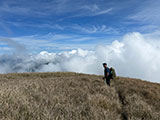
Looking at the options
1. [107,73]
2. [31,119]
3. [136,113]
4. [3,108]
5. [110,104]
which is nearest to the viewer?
[31,119]

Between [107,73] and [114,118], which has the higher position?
[107,73]

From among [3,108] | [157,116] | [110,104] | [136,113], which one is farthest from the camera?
[110,104]

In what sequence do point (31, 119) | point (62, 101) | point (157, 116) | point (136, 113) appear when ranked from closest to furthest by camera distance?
1. point (31, 119)
2. point (157, 116)
3. point (136, 113)
4. point (62, 101)

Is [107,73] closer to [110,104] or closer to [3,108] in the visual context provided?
[110,104]

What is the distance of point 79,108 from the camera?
157 inches

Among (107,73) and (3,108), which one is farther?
(107,73)

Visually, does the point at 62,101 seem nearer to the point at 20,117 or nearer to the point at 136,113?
the point at 20,117

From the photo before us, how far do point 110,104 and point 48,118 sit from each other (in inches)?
102

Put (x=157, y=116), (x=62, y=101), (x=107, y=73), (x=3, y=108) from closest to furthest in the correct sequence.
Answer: (x=3, y=108) < (x=157, y=116) < (x=62, y=101) < (x=107, y=73)

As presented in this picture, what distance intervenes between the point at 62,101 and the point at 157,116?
2795mm

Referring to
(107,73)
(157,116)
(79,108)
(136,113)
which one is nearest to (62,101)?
(79,108)

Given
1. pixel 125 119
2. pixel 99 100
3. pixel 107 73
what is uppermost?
pixel 107 73

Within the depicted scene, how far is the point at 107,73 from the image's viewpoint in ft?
31.8

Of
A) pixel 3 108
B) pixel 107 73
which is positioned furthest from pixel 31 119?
pixel 107 73
